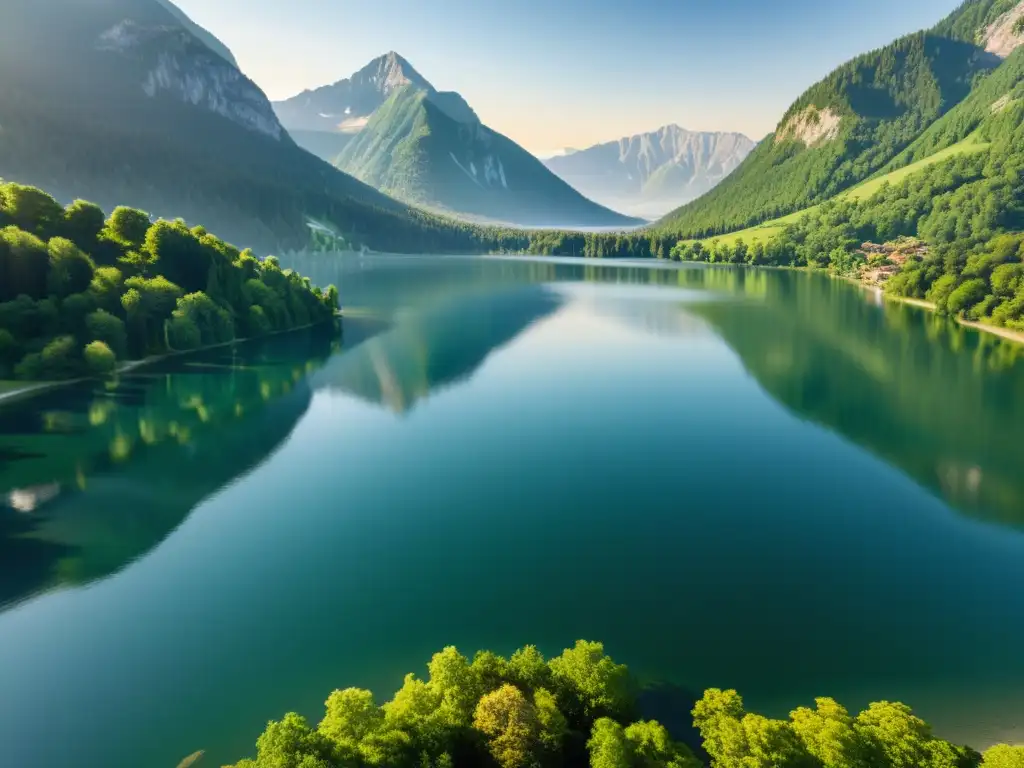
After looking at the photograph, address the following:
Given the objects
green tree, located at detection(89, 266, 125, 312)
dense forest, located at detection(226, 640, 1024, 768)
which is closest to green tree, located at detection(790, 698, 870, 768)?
dense forest, located at detection(226, 640, 1024, 768)

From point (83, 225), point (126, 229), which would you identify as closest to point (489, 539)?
point (83, 225)

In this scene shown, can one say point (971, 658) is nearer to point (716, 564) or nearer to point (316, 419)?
point (716, 564)

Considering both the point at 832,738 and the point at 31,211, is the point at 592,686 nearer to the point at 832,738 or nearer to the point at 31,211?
the point at 832,738

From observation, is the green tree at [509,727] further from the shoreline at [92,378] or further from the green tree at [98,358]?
the green tree at [98,358]

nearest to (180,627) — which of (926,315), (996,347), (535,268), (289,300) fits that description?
(289,300)

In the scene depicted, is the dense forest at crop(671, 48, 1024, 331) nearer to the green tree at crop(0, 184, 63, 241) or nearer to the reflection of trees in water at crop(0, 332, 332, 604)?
the reflection of trees in water at crop(0, 332, 332, 604)

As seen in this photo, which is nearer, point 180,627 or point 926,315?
point 180,627

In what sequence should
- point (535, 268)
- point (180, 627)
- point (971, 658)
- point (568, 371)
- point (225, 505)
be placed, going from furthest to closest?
point (535, 268), point (568, 371), point (225, 505), point (180, 627), point (971, 658)

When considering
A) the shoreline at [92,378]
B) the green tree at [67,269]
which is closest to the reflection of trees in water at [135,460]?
the shoreline at [92,378]
